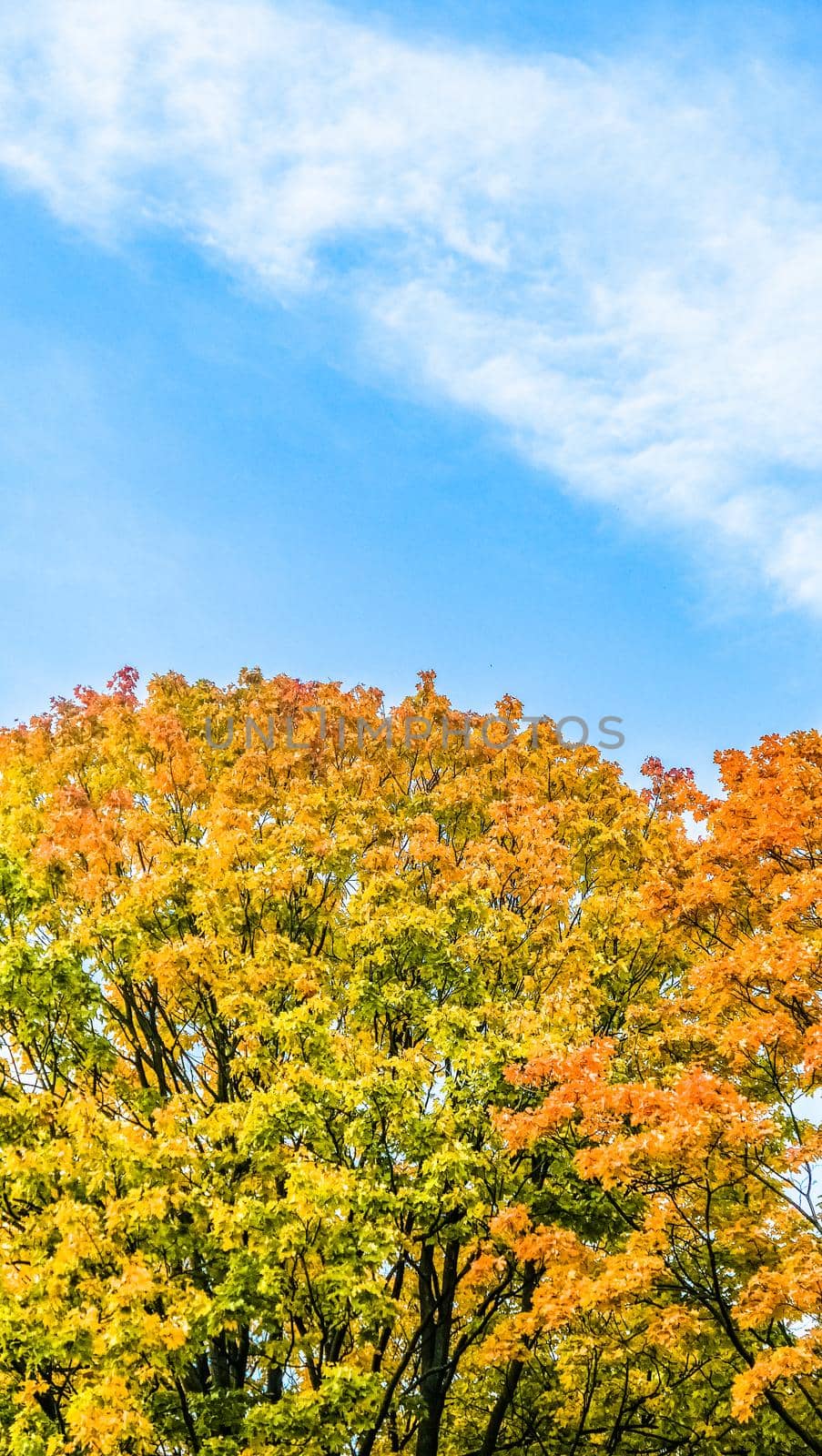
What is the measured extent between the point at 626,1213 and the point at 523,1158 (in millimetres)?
1439

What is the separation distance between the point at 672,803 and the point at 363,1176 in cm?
998

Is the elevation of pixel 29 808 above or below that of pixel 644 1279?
above

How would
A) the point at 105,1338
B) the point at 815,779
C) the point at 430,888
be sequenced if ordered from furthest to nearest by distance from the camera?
the point at 430,888 → the point at 815,779 → the point at 105,1338

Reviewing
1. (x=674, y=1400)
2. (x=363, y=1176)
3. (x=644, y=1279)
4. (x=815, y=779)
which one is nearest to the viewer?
(x=644, y=1279)

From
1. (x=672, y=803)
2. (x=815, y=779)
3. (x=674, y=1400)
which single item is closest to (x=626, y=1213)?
(x=674, y=1400)

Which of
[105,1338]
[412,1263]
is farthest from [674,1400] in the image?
[105,1338]

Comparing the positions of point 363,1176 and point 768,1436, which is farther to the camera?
point 768,1436

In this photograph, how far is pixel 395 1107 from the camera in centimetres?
1219

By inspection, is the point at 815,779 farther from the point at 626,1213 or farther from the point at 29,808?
the point at 29,808

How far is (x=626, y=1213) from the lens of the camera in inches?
519

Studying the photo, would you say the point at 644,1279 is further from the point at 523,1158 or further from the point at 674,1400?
the point at 674,1400

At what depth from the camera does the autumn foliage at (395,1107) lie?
10.8 meters

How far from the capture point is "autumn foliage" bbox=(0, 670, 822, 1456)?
10.8 metres

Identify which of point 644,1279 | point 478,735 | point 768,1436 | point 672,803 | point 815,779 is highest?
point 478,735
